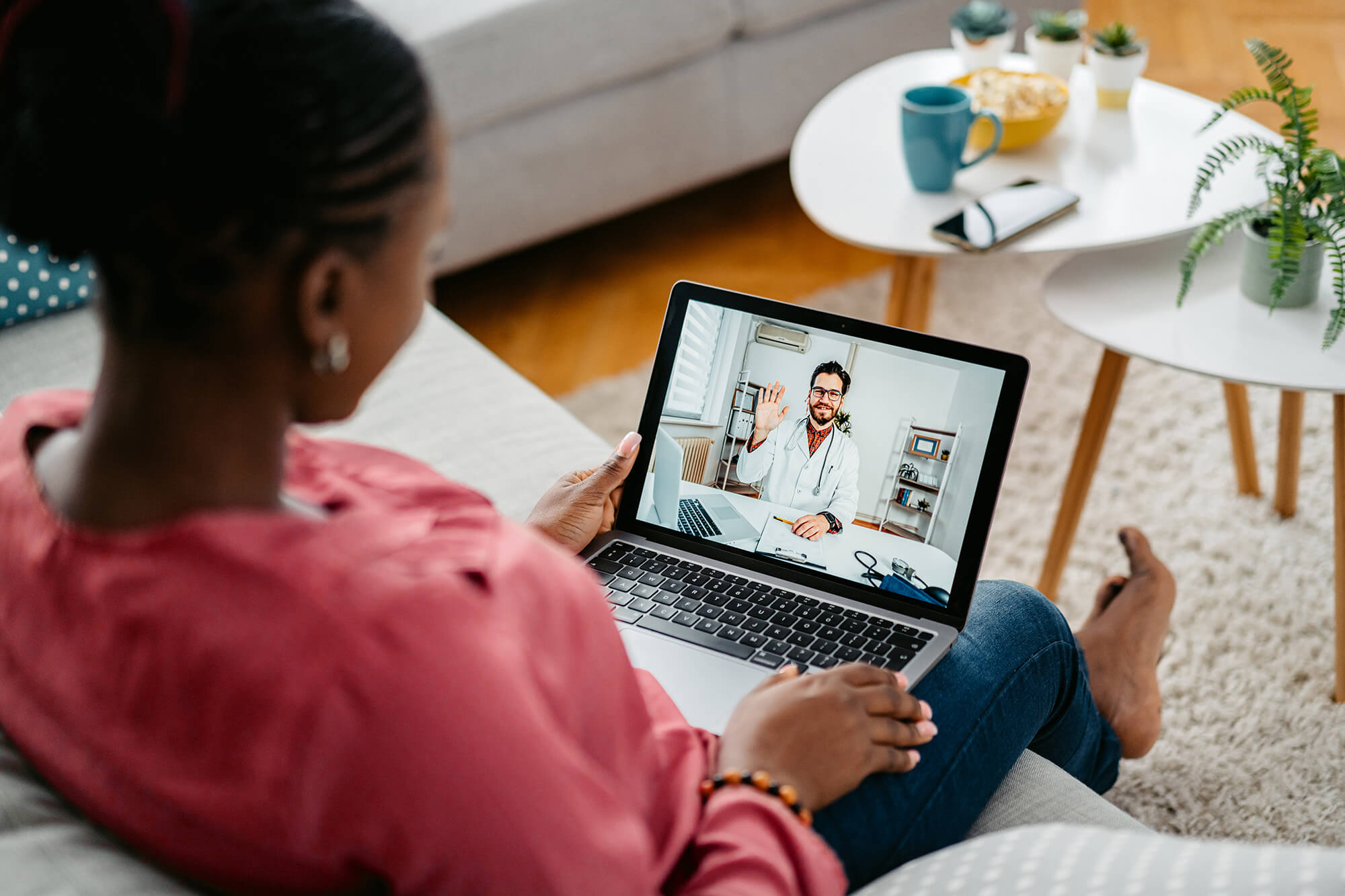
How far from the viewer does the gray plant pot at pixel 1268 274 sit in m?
1.37

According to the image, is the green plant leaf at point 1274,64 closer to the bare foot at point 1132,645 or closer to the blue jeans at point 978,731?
the bare foot at point 1132,645

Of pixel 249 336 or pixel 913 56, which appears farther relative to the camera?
pixel 913 56

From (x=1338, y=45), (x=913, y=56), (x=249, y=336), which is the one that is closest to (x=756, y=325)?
(x=249, y=336)

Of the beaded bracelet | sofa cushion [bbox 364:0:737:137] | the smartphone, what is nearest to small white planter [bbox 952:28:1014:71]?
the smartphone

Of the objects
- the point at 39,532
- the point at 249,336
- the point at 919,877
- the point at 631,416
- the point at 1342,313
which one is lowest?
the point at 631,416

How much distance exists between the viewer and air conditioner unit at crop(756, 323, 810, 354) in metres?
1.06

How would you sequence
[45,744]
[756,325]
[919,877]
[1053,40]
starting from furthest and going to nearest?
[1053,40]
[756,325]
[919,877]
[45,744]

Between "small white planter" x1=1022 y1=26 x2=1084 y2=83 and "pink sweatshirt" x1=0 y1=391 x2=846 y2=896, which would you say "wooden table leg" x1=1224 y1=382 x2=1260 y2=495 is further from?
"pink sweatshirt" x1=0 y1=391 x2=846 y2=896

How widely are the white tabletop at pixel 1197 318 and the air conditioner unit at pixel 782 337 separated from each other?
525mm

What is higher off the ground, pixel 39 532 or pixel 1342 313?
pixel 39 532

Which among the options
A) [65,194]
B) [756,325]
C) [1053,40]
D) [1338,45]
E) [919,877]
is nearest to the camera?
[65,194]

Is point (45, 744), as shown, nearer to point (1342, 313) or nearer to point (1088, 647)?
point (1088, 647)

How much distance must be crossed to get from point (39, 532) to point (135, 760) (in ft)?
0.39

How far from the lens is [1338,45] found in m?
3.02
